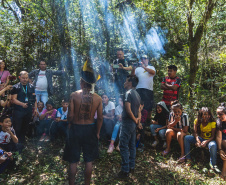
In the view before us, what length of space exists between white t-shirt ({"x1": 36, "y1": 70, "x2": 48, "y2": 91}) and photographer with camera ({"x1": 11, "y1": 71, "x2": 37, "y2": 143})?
0.64 metres

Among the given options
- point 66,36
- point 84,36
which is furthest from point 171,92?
point 66,36

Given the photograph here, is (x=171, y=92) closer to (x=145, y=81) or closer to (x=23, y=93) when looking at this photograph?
(x=145, y=81)

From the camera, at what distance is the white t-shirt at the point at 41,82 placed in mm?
5359

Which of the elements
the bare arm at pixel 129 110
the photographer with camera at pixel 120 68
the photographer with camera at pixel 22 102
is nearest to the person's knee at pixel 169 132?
the bare arm at pixel 129 110

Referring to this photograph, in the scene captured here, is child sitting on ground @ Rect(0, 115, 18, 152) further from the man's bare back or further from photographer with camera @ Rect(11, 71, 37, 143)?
the man's bare back

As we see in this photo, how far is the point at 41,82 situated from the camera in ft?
17.6

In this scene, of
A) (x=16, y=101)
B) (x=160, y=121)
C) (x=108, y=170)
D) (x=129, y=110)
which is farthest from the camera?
(x=160, y=121)

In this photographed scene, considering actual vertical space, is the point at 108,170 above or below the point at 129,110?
below

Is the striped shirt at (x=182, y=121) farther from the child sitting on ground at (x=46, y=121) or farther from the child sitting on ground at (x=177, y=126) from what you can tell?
the child sitting on ground at (x=46, y=121)

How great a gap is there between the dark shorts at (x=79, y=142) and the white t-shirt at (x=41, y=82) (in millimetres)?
2838

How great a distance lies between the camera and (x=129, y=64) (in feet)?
18.7

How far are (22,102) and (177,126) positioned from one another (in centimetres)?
388

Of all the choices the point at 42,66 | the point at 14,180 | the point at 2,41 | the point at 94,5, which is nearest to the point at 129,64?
the point at 42,66

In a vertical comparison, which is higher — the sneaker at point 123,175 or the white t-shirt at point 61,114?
the white t-shirt at point 61,114
